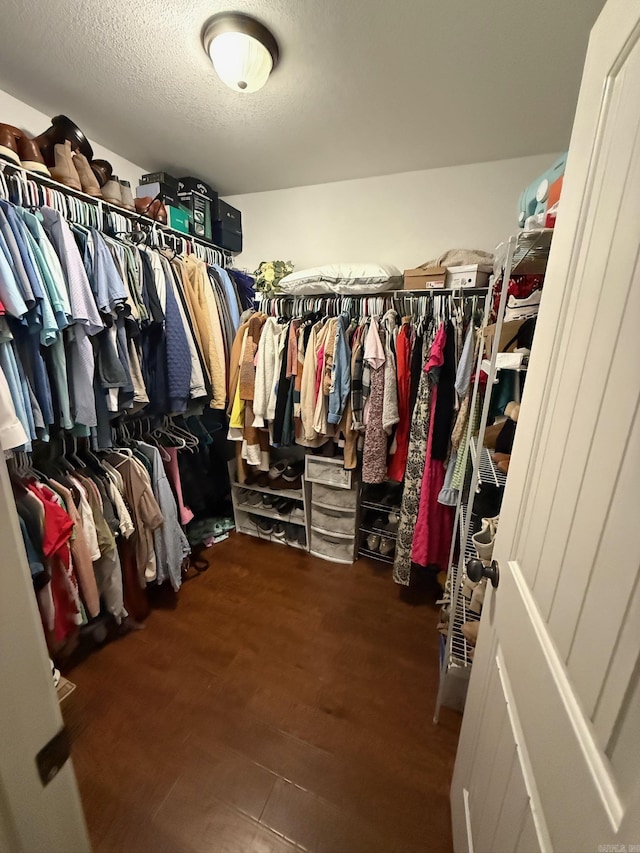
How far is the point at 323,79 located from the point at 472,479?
67.1 inches

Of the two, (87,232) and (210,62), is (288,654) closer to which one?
(87,232)

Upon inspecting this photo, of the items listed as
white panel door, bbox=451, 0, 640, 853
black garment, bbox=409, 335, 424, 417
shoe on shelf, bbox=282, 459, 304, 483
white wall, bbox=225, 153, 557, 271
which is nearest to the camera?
white panel door, bbox=451, 0, 640, 853

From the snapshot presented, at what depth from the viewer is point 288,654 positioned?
1.65m

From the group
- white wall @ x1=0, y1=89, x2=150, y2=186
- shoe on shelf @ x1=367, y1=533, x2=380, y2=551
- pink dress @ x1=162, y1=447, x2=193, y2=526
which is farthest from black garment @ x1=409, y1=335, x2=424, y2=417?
white wall @ x1=0, y1=89, x2=150, y2=186

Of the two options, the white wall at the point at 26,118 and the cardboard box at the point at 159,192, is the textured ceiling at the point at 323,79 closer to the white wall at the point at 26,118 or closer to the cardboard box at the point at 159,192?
the white wall at the point at 26,118

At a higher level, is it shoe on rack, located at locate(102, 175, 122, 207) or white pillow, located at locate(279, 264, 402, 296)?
shoe on rack, located at locate(102, 175, 122, 207)

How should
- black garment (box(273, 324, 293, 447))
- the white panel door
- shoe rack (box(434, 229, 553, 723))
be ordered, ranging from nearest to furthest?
1. the white panel door
2. shoe rack (box(434, 229, 553, 723))
3. black garment (box(273, 324, 293, 447))

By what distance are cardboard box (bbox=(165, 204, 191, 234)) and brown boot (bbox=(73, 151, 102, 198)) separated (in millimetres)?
457

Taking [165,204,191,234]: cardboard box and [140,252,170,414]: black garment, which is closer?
[140,252,170,414]: black garment

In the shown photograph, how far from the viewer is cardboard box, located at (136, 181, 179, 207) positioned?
205 cm

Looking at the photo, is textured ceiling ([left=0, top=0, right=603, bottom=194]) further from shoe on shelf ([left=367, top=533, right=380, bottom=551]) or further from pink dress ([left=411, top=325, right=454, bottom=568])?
shoe on shelf ([left=367, top=533, right=380, bottom=551])

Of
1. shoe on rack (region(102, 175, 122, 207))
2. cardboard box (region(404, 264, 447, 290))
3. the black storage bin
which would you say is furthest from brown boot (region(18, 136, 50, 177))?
cardboard box (region(404, 264, 447, 290))

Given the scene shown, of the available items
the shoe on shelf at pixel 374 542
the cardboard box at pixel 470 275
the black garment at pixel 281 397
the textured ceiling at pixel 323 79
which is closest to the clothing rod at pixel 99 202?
the textured ceiling at pixel 323 79

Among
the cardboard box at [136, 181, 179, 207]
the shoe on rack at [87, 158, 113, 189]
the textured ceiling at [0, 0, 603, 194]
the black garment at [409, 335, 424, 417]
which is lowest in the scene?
the black garment at [409, 335, 424, 417]
